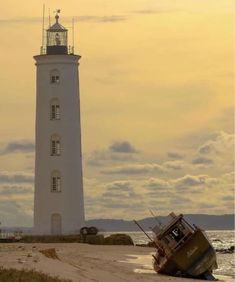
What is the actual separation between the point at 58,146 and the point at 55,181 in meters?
2.27

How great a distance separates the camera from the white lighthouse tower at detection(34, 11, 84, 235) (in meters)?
58.0

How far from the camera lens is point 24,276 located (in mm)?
26984

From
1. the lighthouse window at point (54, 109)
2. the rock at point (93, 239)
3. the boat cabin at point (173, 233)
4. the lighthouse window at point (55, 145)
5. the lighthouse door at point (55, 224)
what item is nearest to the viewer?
the boat cabin at point (173, 233)

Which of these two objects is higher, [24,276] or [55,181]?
[55,181]

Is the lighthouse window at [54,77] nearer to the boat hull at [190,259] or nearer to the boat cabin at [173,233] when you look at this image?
the boat cabin at [173,233]

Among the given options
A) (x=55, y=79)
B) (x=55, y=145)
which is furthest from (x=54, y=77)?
(x=55, y=145)

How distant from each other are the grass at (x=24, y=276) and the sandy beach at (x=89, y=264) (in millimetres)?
1783

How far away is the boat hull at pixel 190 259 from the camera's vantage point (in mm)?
40188

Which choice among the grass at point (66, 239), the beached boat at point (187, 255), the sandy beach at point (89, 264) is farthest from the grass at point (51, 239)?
the beached boat at point (187, 255)

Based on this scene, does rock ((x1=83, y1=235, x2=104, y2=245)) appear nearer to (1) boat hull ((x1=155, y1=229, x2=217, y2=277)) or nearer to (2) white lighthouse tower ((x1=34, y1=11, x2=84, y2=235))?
(2) white lighthouse tower ((x1=34, y1=11, x2=84, y2=235))

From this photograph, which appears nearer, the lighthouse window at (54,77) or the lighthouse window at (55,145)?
the lighthouse window at (55,145)

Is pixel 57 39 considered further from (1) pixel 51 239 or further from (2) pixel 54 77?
(1) pixel 51 239

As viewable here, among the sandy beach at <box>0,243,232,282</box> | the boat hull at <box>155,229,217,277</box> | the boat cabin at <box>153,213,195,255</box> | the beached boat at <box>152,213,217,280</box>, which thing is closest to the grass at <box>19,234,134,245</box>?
the sandy beach at <box>0,243,232,282</box>

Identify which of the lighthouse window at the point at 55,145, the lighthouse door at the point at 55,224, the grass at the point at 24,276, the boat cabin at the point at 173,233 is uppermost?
the lighthouse window at the point at 55,145
